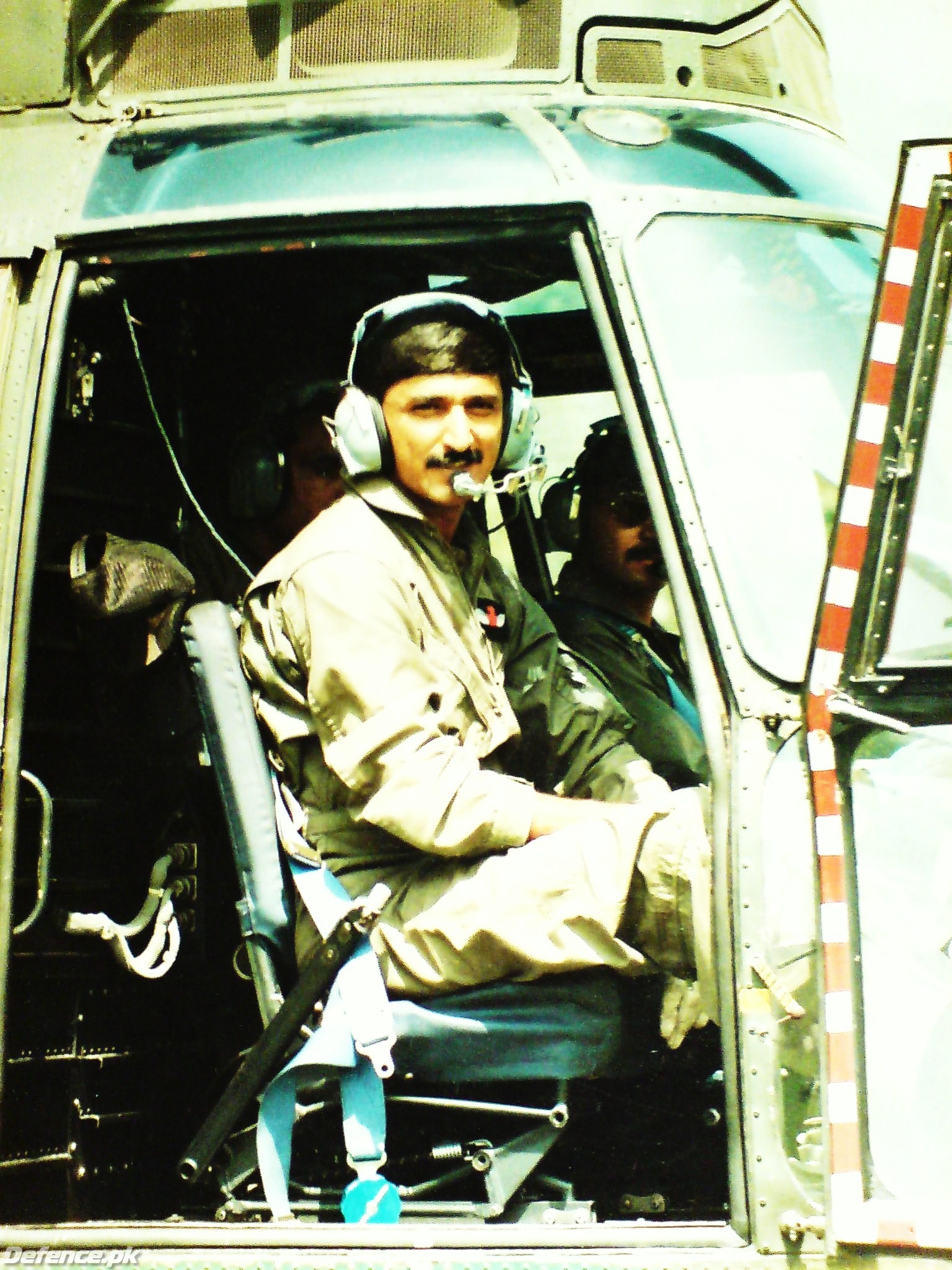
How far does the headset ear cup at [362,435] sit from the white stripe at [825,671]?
3.03 ft

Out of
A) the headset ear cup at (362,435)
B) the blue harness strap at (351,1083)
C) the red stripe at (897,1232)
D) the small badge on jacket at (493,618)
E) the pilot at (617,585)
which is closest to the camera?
the red stripe at (897,1232)

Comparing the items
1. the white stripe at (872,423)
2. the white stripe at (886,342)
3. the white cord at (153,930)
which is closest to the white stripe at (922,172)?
the white stripe at (886,342)

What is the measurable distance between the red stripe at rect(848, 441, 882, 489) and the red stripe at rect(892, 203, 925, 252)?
25 cm

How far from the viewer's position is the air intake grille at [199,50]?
272cm

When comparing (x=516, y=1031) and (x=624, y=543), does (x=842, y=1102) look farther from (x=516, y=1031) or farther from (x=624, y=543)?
(x=624, y=543)

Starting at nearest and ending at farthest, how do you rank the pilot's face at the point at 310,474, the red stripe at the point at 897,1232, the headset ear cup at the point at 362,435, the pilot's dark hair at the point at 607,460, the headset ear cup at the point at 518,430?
the red stripe at the point at 897,1232 → the headset ear cup at the point at 362,435 → the headset ear cup at the point at 518,430 → the pilot's face at the point at 310,474 → the pilot's dark hair at the point at 607,460

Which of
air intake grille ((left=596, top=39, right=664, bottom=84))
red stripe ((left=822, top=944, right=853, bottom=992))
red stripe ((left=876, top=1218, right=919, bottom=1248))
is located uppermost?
air intake grille ((left=596, top=39, right=664, bottom=84))

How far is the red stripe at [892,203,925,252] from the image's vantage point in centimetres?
181

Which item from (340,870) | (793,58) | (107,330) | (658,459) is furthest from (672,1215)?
(793,58)

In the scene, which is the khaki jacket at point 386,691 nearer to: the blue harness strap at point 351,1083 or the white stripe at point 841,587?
the blue harness strap at point 351,1083

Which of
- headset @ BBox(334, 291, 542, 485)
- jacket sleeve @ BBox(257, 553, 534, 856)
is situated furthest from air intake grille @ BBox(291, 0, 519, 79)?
jacket sleeve @ BBox(257, 553, 534, 856)

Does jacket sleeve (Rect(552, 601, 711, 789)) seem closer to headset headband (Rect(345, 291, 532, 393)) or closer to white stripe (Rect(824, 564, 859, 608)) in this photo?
headset headband (Rect(345, 291, 532, 393))

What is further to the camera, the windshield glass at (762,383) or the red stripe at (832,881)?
the windshield glass at (762,383)

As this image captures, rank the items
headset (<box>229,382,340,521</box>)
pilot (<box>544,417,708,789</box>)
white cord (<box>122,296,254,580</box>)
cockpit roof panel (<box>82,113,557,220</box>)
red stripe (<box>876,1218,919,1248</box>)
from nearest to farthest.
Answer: red stripe (<box>876,1218,919,1248</box>) → cockpit roof panel (<box>82,113,557,220</box>) → white cord (<box>122,296,254,580</box>) → headset (<box>229,382,340,521</box>) → pilot (<box>544,417,708,789</box>)
